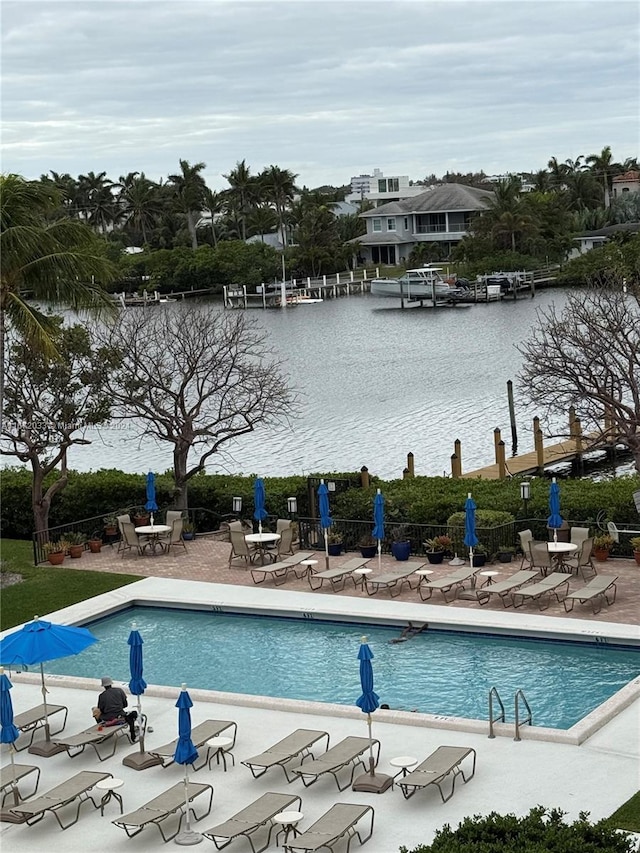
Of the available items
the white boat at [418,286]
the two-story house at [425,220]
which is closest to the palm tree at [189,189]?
the two-story house at [425,220]

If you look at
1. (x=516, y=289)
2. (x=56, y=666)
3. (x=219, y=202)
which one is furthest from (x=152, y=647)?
(x=219, y=202)

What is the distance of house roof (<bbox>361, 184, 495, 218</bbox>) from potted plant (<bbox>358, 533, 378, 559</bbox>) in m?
102

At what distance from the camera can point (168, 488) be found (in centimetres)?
3400

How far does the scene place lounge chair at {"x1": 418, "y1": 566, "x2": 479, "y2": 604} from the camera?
85.7 ft

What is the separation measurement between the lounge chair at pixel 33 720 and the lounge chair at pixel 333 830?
5754mm

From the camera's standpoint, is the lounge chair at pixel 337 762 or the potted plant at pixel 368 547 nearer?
the lounge chair at pixel 337 762

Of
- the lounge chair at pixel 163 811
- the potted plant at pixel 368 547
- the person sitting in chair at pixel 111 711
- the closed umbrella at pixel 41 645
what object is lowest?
the lounge chair at pixel 163 811

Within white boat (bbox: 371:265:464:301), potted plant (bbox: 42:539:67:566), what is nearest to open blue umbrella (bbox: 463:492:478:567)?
potted plant (bbox: 42:539:67:566)

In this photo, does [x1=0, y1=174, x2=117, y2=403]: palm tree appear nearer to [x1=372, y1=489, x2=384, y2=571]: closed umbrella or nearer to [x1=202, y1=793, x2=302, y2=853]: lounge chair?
[x1=372, y1=489, x2=384, y2=571]: closed umbrella

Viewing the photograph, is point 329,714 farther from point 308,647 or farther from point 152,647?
point 152,647

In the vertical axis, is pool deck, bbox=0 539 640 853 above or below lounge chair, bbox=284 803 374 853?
below

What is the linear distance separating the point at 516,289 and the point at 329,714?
97195 millimetres

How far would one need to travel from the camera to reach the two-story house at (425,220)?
430 ft

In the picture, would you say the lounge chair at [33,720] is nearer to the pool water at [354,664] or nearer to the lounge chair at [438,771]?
the pool water at [354,664]
